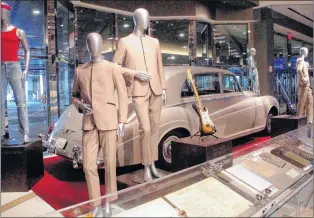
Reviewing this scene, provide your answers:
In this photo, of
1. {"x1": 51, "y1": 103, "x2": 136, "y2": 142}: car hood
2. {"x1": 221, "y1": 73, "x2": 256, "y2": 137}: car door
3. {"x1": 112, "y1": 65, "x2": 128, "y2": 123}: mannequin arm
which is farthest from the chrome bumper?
{"x1": 221, "y1": 73, "x2": 256, "y2": 137}: car door

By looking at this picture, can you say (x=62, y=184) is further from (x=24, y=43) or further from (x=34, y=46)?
(x=34, y=46)

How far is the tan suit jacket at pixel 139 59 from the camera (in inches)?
120

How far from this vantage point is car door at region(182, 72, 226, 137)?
4.55 metres

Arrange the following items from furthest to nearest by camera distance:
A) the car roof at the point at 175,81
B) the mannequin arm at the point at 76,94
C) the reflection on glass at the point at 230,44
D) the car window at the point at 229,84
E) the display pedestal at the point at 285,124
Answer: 1. the reflection on glass at the point at 230,44
2. the car window at the point at 229,84
3. the display pedestal at the point at 285,124
4. the car roof at the point at 175,81
5. the mannequin arm at the point at 76,94

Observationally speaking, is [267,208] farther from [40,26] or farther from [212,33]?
[212,33]

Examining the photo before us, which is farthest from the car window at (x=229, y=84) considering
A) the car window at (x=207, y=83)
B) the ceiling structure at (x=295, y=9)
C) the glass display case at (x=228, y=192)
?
the ceiling structure at (x=295, y=9)

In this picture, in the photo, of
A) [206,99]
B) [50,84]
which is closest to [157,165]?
[206,99]

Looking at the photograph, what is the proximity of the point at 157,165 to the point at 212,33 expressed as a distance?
4.70m

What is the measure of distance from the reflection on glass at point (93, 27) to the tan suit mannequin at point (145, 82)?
349 cm

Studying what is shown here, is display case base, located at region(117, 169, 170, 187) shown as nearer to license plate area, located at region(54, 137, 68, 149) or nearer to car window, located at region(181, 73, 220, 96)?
license plate area, located at region(54, 137, 68, 149)

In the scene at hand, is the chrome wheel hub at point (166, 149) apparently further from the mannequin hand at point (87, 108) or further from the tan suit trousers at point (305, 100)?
the tan suit trousers at point (305, 100)

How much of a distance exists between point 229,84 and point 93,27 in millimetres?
3210

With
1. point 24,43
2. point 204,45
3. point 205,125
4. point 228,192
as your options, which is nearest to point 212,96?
point 205,125

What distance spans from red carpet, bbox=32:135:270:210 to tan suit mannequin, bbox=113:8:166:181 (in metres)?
0.54
